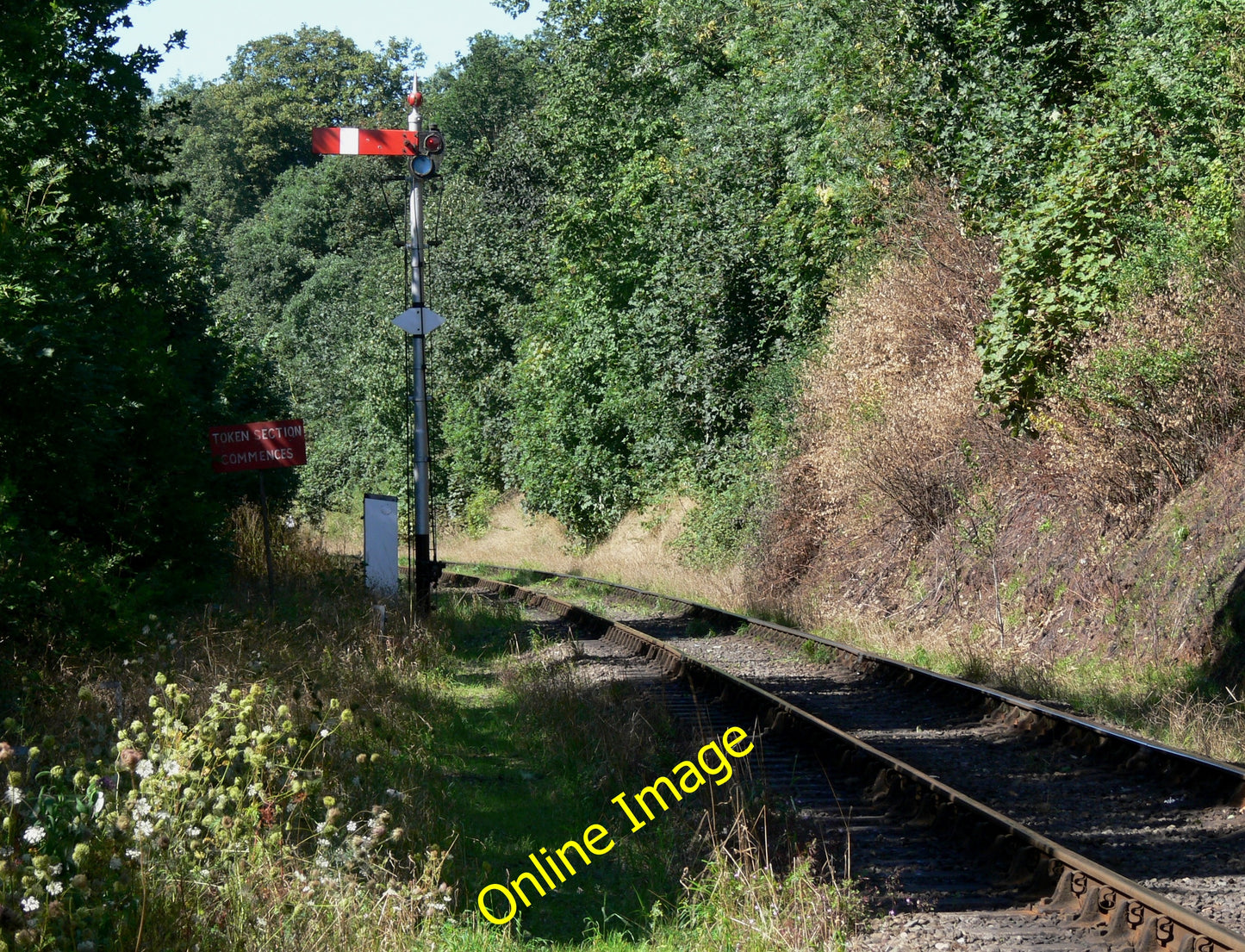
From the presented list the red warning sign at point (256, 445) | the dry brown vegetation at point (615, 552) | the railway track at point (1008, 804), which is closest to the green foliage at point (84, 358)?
the red warning sign at point (256, 445)

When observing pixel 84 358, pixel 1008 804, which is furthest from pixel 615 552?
pixel 1008 804

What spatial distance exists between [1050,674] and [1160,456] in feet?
9.36

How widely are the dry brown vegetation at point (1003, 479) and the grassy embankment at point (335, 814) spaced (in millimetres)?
5332

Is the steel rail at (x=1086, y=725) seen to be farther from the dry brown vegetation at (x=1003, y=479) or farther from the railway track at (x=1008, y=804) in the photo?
the dry brown vegetation at (x=1003, y=479)

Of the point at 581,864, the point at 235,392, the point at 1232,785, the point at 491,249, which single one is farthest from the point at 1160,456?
the point at 491,249

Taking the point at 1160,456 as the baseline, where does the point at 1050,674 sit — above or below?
below

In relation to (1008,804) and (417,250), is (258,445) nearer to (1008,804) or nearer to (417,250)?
(417,250)

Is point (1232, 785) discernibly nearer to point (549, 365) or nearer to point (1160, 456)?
point (1160, 456)

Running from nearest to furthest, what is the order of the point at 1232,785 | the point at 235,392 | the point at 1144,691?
1. the point at 1232,785
2. the point at 1144,691
3. the point at 235,392

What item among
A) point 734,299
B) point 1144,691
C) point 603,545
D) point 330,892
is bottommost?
point 603,545

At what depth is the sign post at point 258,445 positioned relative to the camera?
13078mm

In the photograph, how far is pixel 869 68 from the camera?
73.2ft

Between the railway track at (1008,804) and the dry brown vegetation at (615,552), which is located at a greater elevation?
the railway track at (1008,804)

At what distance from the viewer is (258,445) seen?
1323cm
